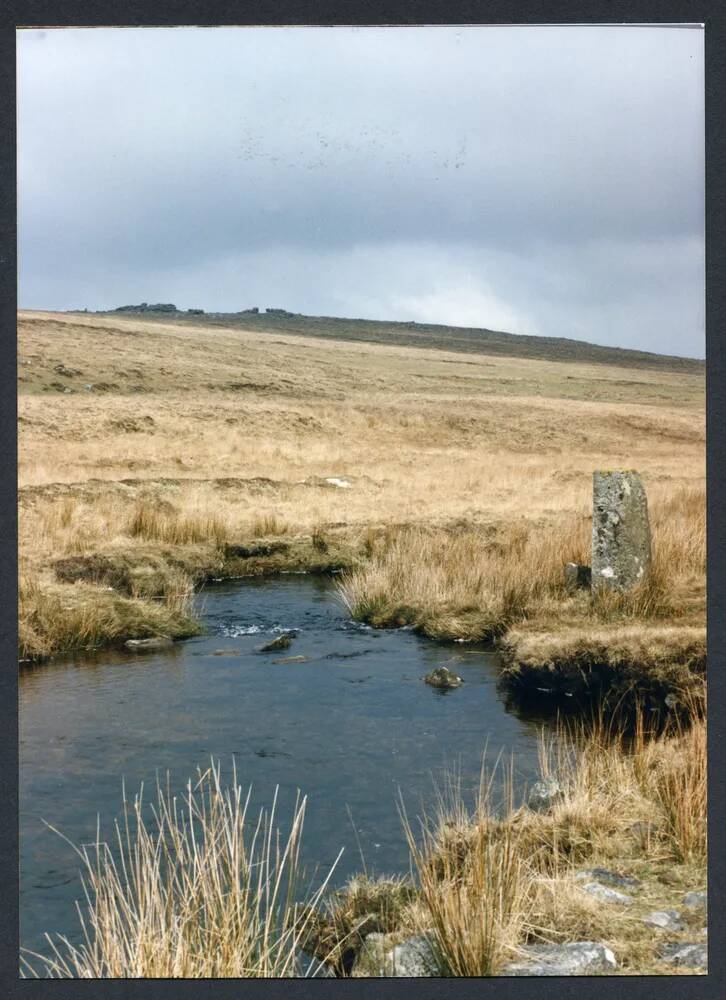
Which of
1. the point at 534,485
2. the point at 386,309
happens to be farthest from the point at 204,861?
the point at 534,485

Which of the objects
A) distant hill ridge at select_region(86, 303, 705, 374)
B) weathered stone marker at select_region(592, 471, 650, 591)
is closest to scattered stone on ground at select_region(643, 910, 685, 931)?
weathered stone marker at select_region(592, 471, 650, 591)

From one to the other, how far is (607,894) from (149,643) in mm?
6805

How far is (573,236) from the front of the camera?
12.9 meters

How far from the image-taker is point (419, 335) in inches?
3305

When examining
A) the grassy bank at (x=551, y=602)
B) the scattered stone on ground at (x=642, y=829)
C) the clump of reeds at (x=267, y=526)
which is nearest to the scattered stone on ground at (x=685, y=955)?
the scattered stone on ground at (x=642, y=829)

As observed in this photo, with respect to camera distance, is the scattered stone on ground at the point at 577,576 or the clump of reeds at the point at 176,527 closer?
the scattered stone on ground at the point at 577,576

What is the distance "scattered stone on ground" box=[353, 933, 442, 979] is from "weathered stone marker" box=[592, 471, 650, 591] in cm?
572

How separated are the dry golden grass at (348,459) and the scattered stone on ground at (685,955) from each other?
4.87m

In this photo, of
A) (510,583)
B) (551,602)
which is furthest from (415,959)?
(510,583)

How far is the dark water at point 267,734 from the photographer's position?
6668mm

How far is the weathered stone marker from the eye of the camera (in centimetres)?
998

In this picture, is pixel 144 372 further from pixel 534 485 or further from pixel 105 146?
pixel 105 146

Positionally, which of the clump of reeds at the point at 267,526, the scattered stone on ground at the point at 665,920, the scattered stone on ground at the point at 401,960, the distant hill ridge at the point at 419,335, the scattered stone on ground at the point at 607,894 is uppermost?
the distant hill ridge at the point at 419,335

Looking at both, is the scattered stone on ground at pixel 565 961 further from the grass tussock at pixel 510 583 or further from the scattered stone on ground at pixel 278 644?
the scattered stone on ground at pixel 278 644
